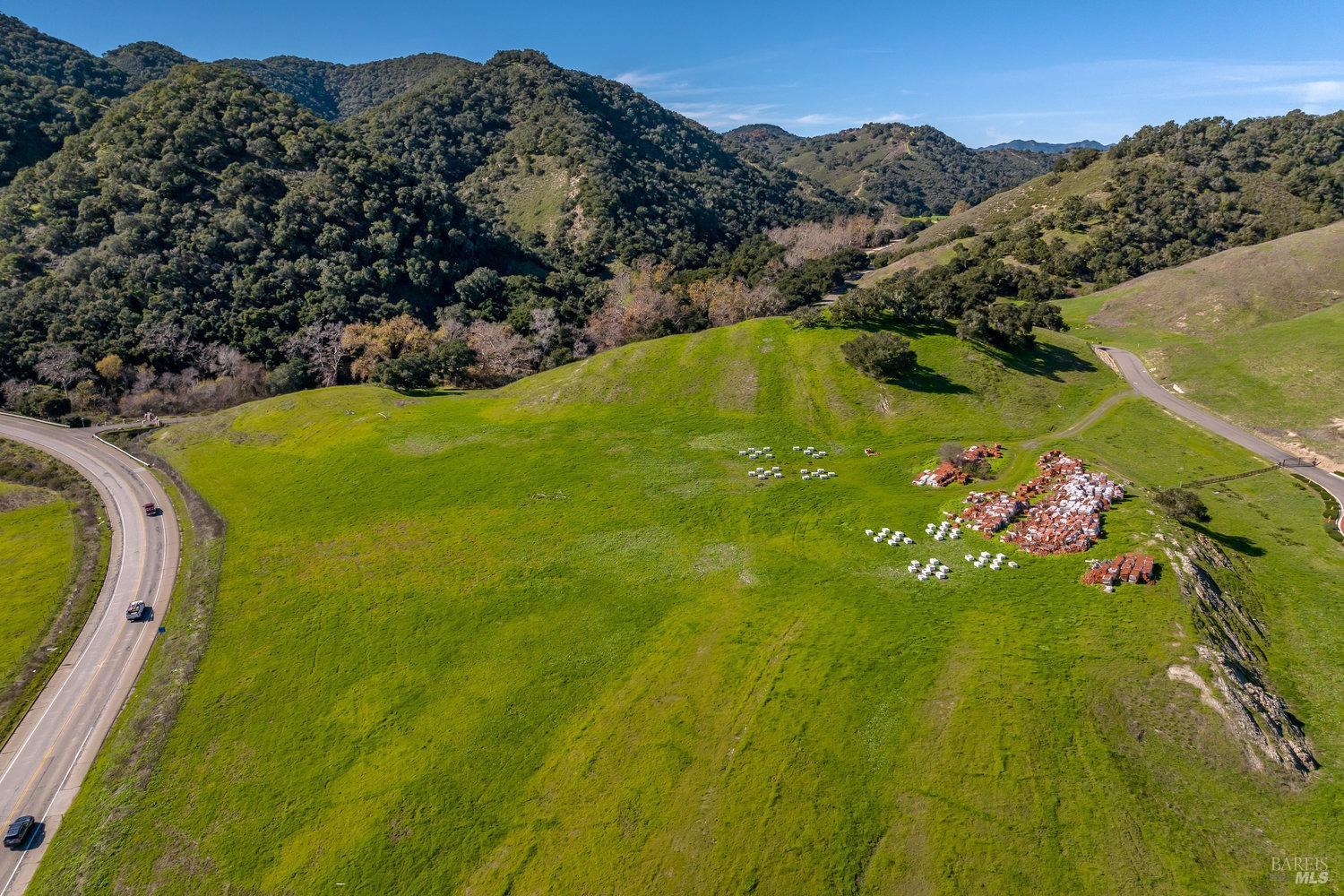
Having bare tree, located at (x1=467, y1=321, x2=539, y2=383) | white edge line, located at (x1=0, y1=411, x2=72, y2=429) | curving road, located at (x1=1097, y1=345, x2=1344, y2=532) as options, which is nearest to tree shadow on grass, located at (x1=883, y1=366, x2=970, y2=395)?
curving road, located at (x1=1097, y1=345, x2=1344, y2=532)

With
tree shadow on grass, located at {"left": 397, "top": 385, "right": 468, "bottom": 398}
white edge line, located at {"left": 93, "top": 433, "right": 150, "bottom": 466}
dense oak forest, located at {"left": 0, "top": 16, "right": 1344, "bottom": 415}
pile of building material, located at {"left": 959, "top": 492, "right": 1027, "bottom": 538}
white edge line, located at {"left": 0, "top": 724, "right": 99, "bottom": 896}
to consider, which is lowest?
white edge line, located at {"left": 0, "top": 724, "right": 99, "bottom": 896}

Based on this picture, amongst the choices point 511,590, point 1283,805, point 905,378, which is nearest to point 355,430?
point 511,590

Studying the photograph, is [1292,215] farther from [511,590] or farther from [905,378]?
[511,590]

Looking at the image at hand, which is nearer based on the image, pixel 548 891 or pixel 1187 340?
pixel 548 891

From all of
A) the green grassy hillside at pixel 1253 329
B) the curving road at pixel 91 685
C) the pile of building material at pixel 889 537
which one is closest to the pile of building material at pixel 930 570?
the pile of building material at pixel 889 537

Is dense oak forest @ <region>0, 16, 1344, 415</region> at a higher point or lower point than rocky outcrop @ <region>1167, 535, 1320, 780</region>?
higher

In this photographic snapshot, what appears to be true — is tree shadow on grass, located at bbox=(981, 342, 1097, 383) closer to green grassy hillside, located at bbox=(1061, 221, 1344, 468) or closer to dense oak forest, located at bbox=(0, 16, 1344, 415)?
dense oak forest, located at bbox=(0, 16, 1344, 415)

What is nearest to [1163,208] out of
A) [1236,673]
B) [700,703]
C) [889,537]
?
[889,537]
